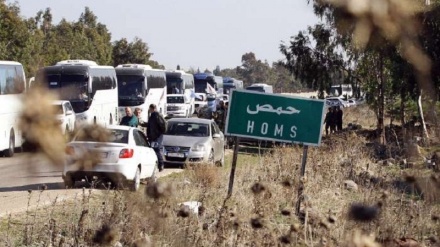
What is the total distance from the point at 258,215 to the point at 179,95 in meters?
51.7

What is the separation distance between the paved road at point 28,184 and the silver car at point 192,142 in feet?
21.2

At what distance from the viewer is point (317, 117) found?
41.4 feet

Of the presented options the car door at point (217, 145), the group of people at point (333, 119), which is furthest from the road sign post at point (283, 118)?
the group of people at point (333, 119)

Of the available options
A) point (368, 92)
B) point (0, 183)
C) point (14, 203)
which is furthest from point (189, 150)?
point (368, 92)

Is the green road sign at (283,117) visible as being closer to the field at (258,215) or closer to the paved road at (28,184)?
the field at (258,215)

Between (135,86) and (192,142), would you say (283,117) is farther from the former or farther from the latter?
(135,86)

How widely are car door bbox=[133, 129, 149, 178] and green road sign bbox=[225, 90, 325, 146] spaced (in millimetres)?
5295

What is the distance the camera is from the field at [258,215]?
2.89 m

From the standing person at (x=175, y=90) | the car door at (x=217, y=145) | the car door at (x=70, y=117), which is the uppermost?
the car door at (x=70, y=117)

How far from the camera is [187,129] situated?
2608 centimetres

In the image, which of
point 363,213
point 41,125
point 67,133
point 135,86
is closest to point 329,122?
point 135,86

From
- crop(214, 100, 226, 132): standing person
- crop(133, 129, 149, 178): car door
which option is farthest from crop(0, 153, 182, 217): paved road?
crop(214, 100, 226, 132): standing person

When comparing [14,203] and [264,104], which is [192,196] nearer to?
[264,104]

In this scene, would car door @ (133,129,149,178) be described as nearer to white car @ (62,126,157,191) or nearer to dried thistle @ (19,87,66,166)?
white car @ (62,126,157,191)
